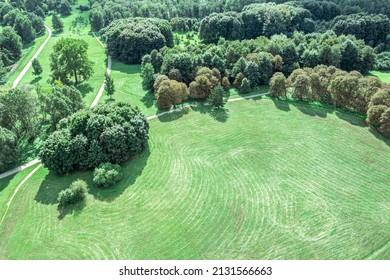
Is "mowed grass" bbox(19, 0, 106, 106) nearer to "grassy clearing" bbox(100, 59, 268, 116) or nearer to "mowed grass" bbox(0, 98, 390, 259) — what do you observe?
"grassy clearing" bbox(100, 59, 268, 116)

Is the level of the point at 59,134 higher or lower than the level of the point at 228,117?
higher

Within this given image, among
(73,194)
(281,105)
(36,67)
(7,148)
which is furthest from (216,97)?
(36,67)

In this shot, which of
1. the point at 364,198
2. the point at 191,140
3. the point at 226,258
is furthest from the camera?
the point at 191,140

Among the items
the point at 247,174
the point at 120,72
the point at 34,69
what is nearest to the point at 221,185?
the point at 247,174

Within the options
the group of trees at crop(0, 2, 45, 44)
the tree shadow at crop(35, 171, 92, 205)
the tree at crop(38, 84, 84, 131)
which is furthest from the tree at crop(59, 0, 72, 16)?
the tree shadow at crop(35, 171, 92, 205)

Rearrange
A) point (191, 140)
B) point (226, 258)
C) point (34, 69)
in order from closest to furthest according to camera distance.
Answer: point (226, 258)
point (191, 140)
point (34, 69)

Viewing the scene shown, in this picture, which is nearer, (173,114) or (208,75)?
(173,114)

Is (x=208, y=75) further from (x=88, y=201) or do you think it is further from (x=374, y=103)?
(x=88, y=201)
